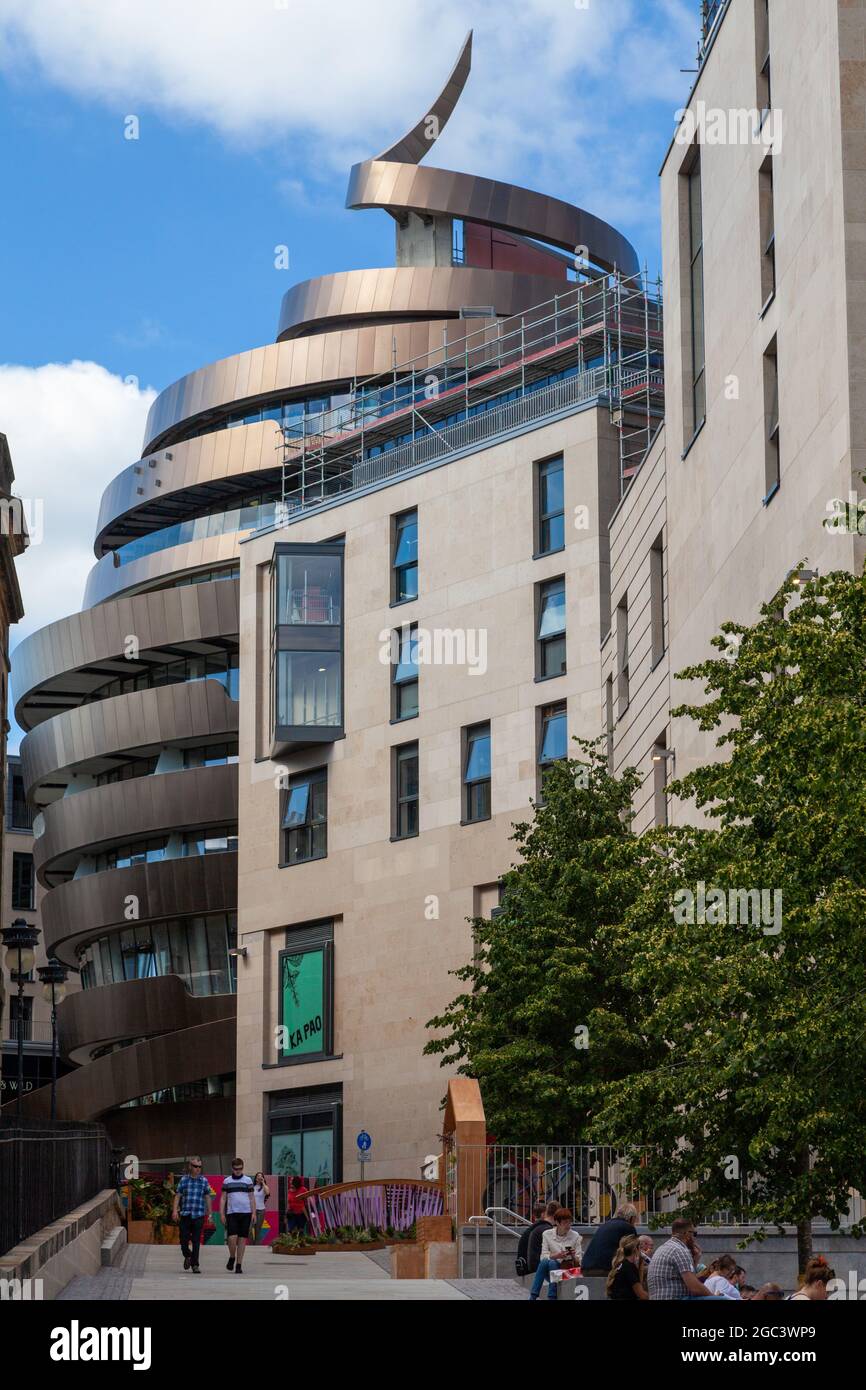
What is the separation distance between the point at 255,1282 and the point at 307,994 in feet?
107

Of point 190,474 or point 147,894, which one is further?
point 190,474

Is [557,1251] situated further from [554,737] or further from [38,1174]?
[554,737]

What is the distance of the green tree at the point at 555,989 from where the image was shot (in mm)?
32219

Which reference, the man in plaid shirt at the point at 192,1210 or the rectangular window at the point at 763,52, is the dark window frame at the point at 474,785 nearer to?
the rectangular window at the point at 763,52

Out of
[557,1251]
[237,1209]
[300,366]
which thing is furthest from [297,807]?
[557,1251]

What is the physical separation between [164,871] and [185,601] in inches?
365

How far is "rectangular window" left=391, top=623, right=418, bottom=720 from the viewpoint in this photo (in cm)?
5631

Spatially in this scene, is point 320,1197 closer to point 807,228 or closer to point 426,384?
point 807,228

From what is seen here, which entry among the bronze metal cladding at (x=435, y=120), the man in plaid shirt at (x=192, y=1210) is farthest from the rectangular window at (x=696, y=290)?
the bronze metal cladding at (x=435, y=120)

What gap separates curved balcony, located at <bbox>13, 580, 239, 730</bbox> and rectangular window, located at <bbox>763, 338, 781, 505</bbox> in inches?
1572

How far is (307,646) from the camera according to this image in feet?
193

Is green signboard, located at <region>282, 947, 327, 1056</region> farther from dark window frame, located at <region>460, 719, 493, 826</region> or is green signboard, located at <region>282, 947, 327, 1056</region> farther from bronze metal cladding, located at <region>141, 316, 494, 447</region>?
bronze metal cladding, located at <region>141, 316, 494, 447</region>

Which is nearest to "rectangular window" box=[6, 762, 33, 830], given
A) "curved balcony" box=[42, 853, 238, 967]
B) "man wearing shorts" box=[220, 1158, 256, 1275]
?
"curved balcony" box=[42, 853, 238, 967]
